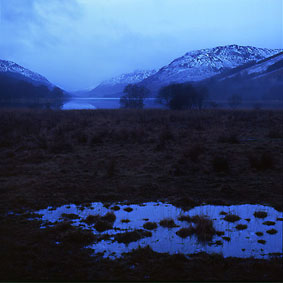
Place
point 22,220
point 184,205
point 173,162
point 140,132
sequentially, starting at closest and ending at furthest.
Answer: point 22,220 → point 184,205 → point 173,162 → point 140,132

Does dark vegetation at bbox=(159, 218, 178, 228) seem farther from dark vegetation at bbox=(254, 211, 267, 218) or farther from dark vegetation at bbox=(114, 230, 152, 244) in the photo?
dark vegetation at bbox=(254, 211, 267, 218)

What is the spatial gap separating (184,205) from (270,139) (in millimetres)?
13530

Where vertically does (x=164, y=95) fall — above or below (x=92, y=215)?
above

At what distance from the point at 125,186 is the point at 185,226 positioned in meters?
3.75

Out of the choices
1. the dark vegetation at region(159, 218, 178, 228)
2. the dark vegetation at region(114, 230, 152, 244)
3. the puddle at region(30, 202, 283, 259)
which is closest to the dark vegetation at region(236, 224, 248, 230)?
the puddle at region(30, 202, 283, 259)

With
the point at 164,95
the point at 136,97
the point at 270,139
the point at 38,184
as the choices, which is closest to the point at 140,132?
the point at 270,139

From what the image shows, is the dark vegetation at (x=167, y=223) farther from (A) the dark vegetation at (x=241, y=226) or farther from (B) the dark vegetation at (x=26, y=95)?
(B) the dark vegetation at (x=26, y=95)

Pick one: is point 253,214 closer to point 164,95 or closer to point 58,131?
point 58,131

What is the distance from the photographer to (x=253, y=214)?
768 centimetres

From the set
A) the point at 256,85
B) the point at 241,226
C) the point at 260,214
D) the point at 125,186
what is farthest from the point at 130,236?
the point at 256,85

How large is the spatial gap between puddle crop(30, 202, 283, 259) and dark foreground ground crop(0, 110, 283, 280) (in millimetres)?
344

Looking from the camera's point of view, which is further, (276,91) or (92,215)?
(276,91)

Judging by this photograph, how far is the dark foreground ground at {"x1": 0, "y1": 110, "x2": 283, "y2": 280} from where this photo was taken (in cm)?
513

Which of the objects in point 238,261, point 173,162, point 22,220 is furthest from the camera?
point 173,162
